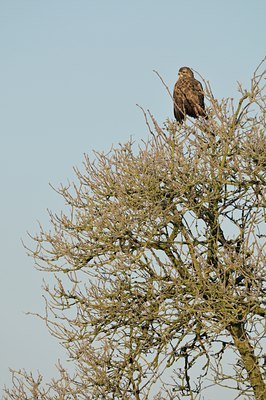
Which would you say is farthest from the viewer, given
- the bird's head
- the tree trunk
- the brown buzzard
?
the bird's head

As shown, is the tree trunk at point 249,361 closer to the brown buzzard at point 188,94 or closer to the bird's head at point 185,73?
the brown buzzard at point 188,94

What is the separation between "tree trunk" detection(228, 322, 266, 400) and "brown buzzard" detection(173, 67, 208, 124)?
5478mm

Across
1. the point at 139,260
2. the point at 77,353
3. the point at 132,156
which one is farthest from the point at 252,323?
the point at 132,156

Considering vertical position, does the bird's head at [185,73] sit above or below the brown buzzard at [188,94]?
above

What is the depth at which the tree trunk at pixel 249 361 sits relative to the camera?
Answer: 9664mm

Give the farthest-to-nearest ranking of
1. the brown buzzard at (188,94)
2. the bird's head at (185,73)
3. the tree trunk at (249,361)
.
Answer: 1. the bird's head at (185,73)
2. the brown buzzard at (188,94)
3. the tree trunk at (249,361)

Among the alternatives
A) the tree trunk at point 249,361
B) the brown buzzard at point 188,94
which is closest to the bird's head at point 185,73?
the brown buzzard at point 188,94

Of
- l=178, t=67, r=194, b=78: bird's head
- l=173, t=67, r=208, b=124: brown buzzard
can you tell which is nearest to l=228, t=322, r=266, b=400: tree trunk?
l=173, t=67, r=208, b=124: brown buzzard

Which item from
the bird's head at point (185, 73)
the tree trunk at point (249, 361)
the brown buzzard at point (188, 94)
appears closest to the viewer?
the tree trunk at point (249, 361)

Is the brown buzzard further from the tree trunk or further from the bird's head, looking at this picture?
the tree trunk

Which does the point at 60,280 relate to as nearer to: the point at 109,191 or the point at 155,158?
the point at 109,191

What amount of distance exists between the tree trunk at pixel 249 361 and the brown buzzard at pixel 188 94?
548cm

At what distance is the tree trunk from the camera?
966cm

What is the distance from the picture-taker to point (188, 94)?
14.2 metres
